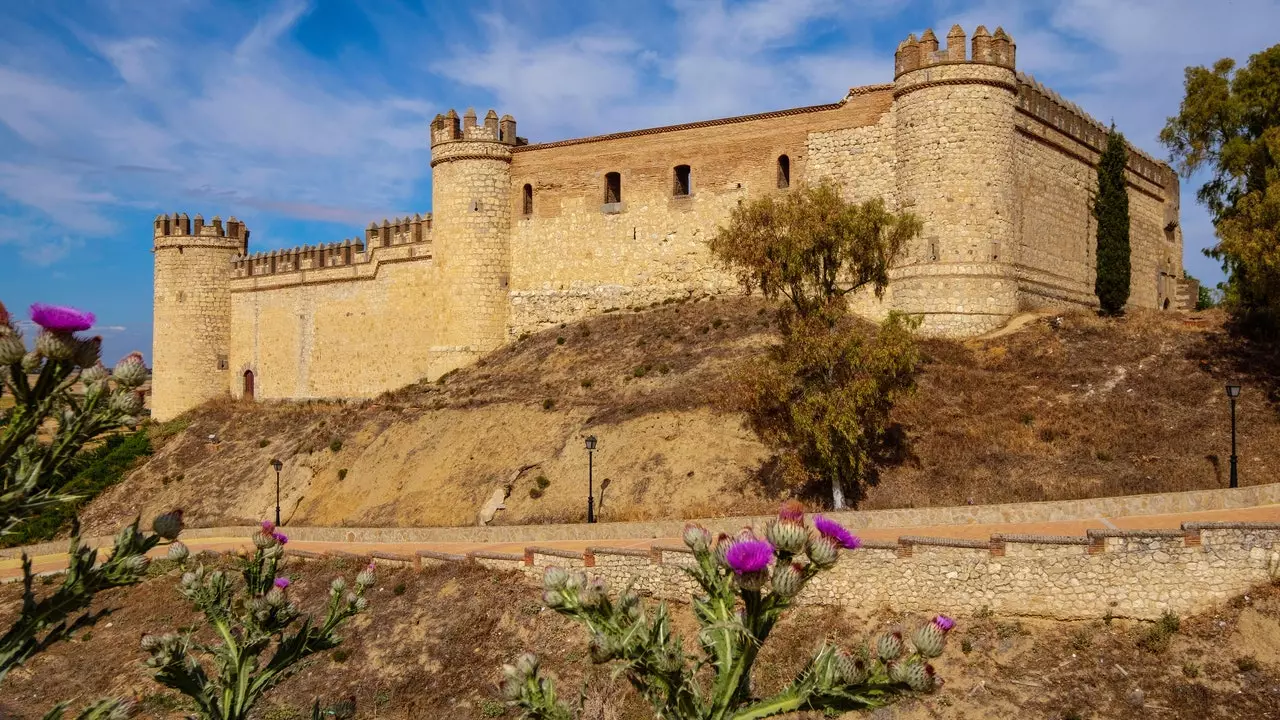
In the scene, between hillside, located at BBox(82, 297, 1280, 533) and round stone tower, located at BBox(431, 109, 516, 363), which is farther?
round stone tower, located at BBox(431, 109, 516, 363)

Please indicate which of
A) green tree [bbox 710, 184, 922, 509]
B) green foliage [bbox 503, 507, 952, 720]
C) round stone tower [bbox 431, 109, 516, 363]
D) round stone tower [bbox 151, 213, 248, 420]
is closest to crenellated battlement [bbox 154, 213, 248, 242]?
round stone tower [bbox 151, 213, 248, 420]

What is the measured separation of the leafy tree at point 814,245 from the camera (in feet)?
75.0

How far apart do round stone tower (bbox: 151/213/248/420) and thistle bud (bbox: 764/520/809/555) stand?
43157 mm

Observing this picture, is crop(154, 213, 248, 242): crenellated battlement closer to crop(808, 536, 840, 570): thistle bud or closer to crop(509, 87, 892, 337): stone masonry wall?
crop(509, 87, 892, 337): stone masonry wall

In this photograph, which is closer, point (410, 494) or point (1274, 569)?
point (1274, 569)

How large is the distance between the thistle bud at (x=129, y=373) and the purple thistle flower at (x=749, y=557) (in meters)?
3.57

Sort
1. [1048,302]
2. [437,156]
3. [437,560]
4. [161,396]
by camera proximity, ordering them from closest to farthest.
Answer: [437,560]
[1048,302]
[437,156]
[161,396]

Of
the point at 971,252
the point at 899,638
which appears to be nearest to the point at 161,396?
the point at 971,252

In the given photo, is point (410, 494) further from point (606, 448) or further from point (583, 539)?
point (583, 539)

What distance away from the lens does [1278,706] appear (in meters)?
13.1

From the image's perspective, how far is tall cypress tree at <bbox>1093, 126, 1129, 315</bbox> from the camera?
32156 millimetres

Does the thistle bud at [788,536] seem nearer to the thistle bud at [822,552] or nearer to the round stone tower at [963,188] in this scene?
the thistle bud at [822,552]

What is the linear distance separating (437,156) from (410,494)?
12.8 meters

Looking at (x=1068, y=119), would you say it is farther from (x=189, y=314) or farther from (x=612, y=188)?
(x=189, y=314)
